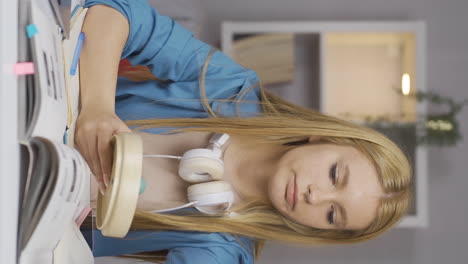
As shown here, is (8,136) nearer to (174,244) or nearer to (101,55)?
(101,55)

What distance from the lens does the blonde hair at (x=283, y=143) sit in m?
1.06

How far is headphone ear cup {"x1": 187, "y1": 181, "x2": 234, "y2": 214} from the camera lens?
0.96 meters

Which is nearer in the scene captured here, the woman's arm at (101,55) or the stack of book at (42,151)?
the stack of book at (42,151)

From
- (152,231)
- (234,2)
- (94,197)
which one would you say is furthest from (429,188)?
(94,197)

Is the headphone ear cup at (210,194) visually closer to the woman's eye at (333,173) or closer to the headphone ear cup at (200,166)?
the headphone ear cup at (200,166)

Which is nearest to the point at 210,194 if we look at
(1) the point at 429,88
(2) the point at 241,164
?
(2) the point at 241,164

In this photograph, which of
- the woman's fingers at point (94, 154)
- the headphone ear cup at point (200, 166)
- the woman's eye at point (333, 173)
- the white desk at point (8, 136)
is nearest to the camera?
the white desk at point (8, 136)

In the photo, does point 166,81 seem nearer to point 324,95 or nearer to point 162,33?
point 162,33

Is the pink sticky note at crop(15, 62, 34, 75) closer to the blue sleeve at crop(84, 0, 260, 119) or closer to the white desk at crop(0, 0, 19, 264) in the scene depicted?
the white desk at crop(0, 0, 19, 264)

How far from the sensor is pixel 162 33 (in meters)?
1.07

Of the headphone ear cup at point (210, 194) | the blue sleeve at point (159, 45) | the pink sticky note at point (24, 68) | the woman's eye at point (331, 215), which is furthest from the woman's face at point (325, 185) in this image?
the pink sticky note at point (24, 68)

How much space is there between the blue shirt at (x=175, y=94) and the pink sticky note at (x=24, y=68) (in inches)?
18.4

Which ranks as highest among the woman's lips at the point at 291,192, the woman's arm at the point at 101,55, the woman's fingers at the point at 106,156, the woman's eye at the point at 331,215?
the woman's arm at the point at 101,55

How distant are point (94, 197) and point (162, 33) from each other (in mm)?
371
